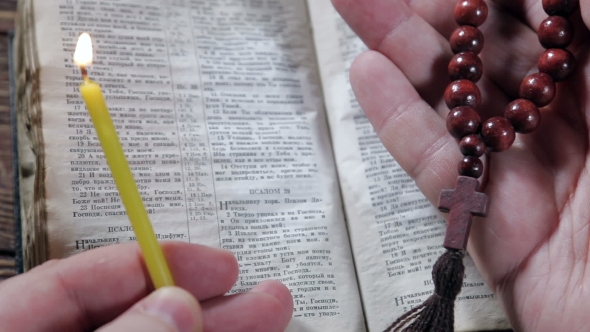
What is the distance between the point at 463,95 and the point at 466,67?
4 cm

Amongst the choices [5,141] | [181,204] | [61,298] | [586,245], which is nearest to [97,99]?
[61,298]

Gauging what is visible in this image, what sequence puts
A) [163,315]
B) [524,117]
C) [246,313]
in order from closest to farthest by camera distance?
1. [163,315]
2. [246,313]
3. [524,117]

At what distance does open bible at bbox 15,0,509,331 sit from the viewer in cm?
67

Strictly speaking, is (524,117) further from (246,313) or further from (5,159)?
(5,159)

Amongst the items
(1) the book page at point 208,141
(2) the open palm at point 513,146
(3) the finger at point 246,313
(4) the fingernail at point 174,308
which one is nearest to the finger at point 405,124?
(2) the open palm at point 513,146

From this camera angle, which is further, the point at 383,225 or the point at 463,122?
the point at 383,225

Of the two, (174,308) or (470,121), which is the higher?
(470,121)

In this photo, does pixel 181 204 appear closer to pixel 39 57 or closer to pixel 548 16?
pixel 39 57

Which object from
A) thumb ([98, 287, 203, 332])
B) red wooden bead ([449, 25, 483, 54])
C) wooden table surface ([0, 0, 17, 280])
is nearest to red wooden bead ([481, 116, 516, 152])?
red wooden bead ([449, 25, 483, 54])

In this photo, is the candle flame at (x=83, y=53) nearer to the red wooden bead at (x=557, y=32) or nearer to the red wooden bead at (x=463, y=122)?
the red wooden bead at (x=463, y=122)

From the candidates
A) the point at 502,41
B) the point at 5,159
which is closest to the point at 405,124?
the point at 502,41

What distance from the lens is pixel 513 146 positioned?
0.67 m

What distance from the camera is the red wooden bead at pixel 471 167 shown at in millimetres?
605

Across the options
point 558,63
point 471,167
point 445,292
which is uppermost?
point 558,63
